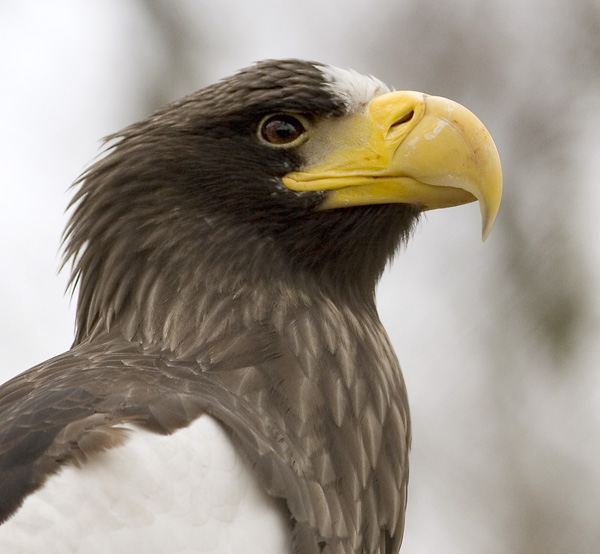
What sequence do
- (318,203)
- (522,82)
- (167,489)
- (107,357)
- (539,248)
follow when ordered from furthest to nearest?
(522,82) → (539,248) → (318,203) → (107,357) → (167,489)

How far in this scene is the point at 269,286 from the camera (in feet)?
9.71

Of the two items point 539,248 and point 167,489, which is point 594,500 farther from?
point 167,489

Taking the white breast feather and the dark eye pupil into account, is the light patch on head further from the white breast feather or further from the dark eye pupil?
the white breast feather

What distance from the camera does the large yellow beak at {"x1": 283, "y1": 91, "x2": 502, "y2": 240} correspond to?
2.72 m

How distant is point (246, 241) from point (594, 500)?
5481 mm

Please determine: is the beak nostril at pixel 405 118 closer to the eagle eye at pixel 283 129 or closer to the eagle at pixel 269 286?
the eagle at pixel 269 286

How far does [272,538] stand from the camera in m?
2.37

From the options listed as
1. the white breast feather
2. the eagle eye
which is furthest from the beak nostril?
the white breast feather

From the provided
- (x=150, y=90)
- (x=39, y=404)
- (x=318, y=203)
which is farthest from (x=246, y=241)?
(x=150, y=90)

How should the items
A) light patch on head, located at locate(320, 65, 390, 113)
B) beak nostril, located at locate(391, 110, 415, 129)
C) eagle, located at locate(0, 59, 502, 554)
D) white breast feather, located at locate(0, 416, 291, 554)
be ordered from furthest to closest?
1. light patch on head, located at locate(320, 65, 390, 113)
2. beak nostril, located at locate(391, 110, 415, 129)
3. eagle, located at locate(0, 59, 502, 554)
4. white breast feather, located at locate(0, 416, 291, 554)

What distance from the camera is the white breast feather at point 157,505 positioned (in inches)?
84.0

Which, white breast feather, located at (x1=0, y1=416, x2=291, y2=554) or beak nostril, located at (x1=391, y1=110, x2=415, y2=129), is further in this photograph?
beak nostril, located at (x1=391, y1=110, x2=415, y2=129)

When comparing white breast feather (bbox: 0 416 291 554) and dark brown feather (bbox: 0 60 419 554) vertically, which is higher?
dark brown feather (bbox: 0 60 419 554)

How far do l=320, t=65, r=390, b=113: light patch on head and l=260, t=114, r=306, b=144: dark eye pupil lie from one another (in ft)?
0.44
